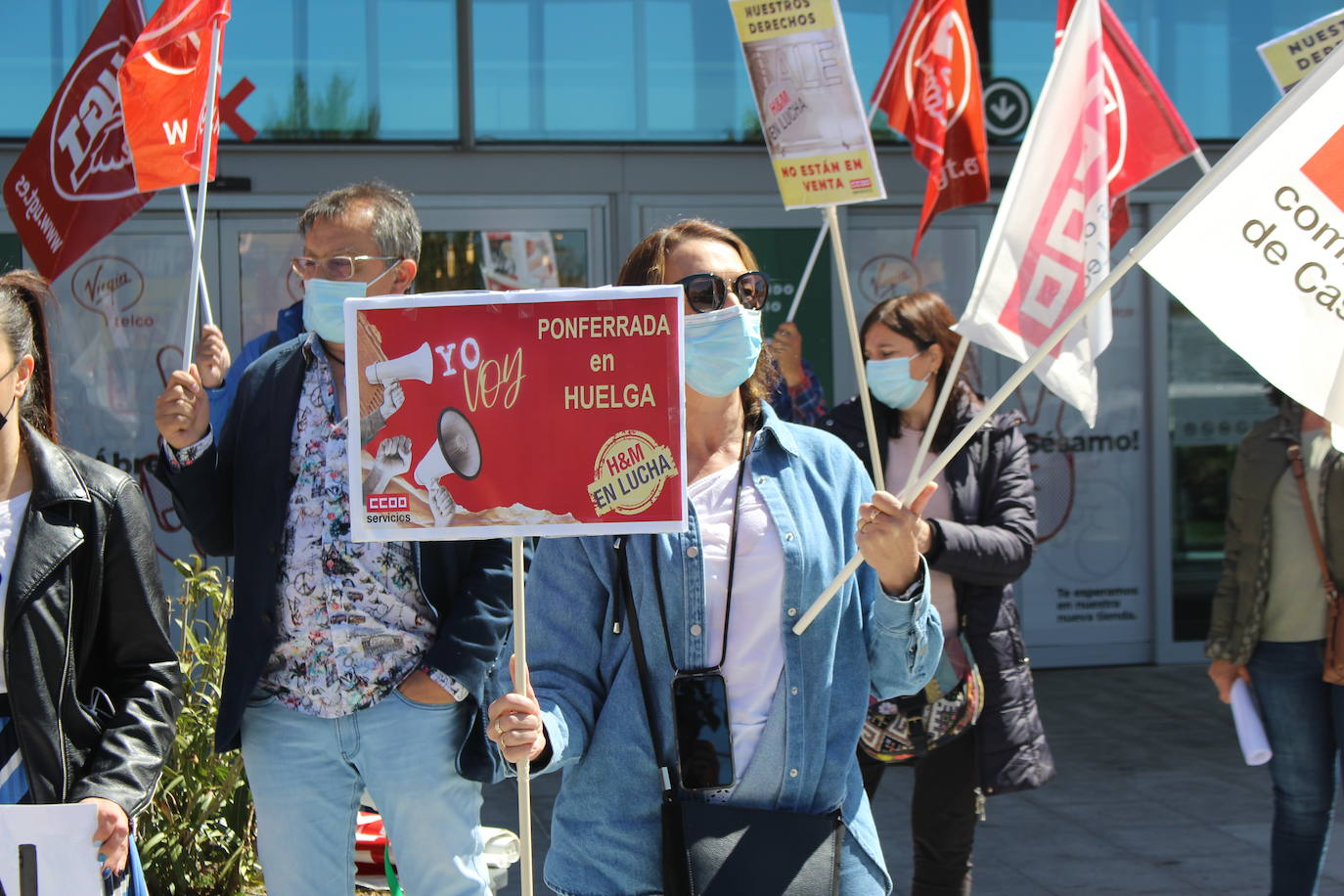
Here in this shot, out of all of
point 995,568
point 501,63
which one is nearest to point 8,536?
point 995,568

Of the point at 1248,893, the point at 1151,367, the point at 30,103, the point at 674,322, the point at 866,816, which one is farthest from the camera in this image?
the point at 1151,367

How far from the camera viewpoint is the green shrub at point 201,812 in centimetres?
439

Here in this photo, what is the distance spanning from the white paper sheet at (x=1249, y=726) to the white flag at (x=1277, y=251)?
A: 1933 mm

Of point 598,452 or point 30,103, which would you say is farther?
point 30,103

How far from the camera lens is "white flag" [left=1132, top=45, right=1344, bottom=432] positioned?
258 cm

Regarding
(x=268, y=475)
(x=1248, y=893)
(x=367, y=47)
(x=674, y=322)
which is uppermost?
(x=367, y=47)

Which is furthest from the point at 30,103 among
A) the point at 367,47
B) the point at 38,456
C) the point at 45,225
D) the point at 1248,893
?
the point at 1248,893

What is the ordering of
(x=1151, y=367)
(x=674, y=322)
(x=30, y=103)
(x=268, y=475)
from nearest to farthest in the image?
(x=674, y=322), (x=268, y=475), (x=30, y=103), (x=1151, y=367)

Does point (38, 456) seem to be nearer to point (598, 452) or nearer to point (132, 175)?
point (598, 452)

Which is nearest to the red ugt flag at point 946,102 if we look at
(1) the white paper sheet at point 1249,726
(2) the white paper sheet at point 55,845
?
(1) the white paper sheet at point 1249,726

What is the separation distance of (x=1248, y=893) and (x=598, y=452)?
3.83 metres

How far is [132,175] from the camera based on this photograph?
4.14m

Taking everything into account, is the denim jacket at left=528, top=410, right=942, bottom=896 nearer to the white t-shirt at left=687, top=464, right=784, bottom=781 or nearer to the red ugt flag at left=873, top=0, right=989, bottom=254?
the white t-shirt at left=687, top=464, right=784, bottom=781

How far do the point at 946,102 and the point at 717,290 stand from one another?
3.01 metres
